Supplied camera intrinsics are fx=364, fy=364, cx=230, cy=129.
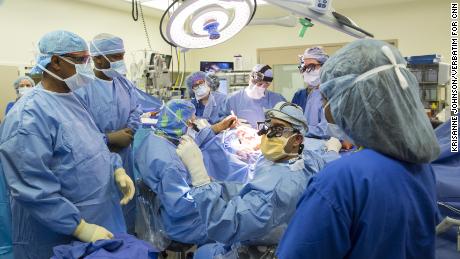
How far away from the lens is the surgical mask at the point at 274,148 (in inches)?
64.2

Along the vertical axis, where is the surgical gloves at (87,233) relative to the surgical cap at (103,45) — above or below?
below

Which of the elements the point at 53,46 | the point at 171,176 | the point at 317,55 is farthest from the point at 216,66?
the point at 53,46

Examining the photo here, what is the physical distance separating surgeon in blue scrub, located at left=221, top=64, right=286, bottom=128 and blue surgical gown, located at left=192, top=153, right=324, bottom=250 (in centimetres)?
225

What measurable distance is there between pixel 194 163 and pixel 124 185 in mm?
476

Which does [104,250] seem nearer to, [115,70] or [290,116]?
[290,116]

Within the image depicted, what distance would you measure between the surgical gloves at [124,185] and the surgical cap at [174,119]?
43cm

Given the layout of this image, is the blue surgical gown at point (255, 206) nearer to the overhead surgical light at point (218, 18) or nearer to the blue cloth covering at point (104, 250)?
the blue cloth covering at point (104, 250)

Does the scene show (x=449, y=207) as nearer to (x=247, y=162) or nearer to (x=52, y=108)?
(x=247, y=162)

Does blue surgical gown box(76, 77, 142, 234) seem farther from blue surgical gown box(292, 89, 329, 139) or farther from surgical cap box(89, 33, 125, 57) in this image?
blue surgical gown box(292, 89, 329, 139)

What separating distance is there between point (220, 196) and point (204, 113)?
2.78m

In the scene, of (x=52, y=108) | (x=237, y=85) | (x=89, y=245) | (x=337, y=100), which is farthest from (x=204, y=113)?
(x=337, y=100)

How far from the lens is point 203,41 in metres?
1.48

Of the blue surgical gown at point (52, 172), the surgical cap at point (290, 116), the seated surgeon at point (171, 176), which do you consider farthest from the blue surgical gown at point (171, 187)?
the surgical cap at point (290, 116)

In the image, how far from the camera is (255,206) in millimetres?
1429
